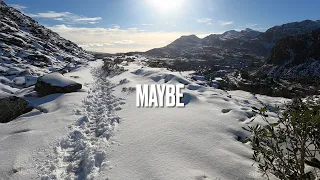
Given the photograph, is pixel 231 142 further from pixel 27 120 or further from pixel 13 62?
pixel 13 62

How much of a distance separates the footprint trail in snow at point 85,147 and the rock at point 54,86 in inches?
165

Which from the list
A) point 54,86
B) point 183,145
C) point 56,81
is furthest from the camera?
point 56,81

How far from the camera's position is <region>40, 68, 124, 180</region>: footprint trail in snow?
5.18 metres

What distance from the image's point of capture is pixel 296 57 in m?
98.1

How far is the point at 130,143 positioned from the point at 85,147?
137 centimetres

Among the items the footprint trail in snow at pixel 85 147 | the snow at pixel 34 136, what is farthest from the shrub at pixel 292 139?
the snow at pixel 34 136

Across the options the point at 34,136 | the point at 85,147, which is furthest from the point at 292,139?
the point at 34,136

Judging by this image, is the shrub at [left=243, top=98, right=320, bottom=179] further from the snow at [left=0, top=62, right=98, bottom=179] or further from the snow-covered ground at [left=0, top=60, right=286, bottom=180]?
the snow at [left=0, top=62, right=98, bottom=179]

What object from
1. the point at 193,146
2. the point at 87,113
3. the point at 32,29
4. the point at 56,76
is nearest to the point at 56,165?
the point at 193,146

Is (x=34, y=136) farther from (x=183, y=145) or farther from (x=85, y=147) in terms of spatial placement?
(x=183, y=145)

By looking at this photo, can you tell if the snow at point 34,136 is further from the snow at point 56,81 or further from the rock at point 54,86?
the snow at point 56,81

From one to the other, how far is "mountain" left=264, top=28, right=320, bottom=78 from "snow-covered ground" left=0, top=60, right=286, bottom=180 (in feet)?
289

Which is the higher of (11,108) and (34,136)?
(11,108)

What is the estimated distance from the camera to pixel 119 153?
5.72 metres
